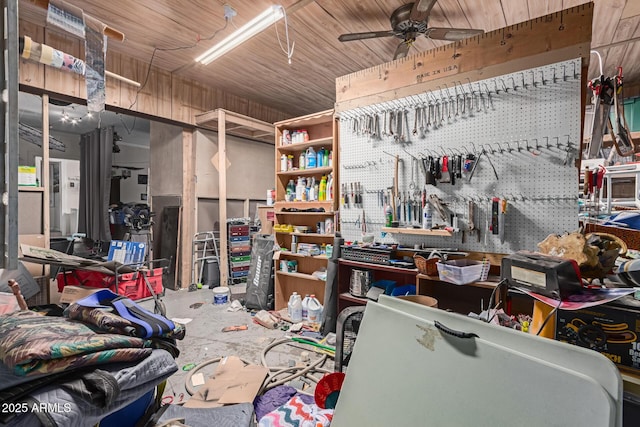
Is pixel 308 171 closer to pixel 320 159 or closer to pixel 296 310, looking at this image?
pixel 320 159

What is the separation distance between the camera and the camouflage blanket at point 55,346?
91cm

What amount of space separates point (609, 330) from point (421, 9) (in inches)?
100

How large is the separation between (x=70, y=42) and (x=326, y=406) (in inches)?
179

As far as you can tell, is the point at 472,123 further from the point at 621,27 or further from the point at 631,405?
the point at 621,27

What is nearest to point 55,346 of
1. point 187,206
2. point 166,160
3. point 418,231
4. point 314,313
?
point 418,231

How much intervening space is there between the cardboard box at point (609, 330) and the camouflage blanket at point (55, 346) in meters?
1.61

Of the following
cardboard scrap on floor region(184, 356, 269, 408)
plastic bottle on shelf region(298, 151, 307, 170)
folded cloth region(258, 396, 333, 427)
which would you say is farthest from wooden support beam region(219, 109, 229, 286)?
folded cloth region(258, 396, 333, 427)

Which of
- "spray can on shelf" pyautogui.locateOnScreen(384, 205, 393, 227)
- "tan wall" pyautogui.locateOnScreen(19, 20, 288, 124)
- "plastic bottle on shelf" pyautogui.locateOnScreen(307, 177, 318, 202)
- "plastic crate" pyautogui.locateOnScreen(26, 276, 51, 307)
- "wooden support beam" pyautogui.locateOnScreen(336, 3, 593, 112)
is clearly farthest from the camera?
"plastic bottle on shelf" pyautogui.locateOnScreen(307, 177, 318, 202)

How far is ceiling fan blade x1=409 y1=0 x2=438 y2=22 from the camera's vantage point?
7.69ft

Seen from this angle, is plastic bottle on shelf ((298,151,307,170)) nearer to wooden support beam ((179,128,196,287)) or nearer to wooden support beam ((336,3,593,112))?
wooden support beam ((336,3,593,112))

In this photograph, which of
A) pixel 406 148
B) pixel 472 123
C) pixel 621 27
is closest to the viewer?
pixel 472 123

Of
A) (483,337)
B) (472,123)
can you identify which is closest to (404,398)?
(483,337)

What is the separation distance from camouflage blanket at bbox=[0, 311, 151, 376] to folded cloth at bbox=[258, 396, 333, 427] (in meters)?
0.72

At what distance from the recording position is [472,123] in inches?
88.5
